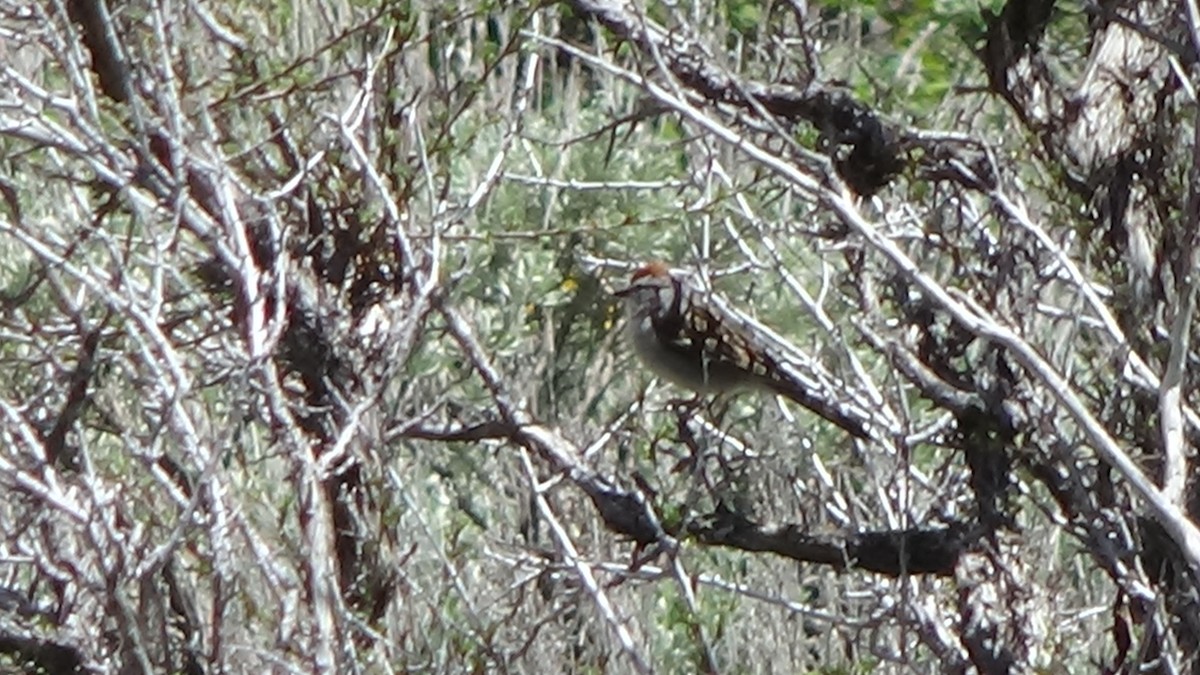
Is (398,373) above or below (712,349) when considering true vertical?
below

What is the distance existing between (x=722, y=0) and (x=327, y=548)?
2.75 meters

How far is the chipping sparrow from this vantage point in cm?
434

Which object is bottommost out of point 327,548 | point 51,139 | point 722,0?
point 327,548

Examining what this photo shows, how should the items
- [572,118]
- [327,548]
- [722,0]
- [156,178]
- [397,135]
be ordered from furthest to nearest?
[572,118], [722,0], [397,135], [156,178], [327,548]

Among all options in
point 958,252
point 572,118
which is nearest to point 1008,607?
point 958,252

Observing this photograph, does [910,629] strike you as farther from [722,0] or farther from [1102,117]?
[722,0]

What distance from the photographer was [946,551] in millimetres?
4016

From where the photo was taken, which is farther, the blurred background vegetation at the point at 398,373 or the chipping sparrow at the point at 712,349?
the chipping sparrow at the point at 712,349

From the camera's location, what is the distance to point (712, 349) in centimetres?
512

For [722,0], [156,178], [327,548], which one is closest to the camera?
[327,548]

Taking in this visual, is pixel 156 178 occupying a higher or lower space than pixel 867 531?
higher

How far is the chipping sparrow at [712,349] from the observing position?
14.3 feet

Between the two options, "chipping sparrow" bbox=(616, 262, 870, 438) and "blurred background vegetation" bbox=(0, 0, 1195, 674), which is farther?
"chipping sparrow" bbox=(616, 262, 870, 438)

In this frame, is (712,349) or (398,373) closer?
(398,373)
